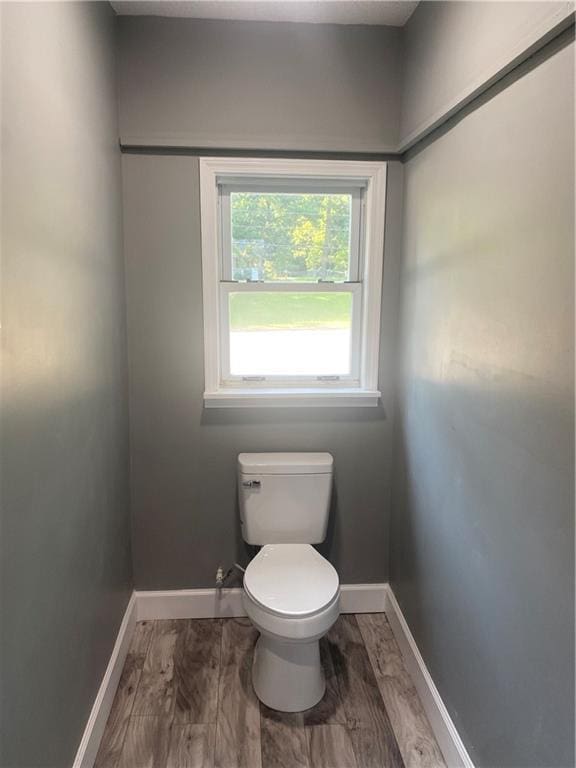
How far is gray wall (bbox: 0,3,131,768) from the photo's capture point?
103 cm

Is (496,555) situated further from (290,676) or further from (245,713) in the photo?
(245,713)

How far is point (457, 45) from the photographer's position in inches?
57.4

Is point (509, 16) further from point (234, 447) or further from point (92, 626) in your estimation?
point (92, 626)

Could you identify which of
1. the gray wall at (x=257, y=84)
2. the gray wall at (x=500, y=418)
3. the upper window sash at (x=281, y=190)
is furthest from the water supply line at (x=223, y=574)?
the gray wall at (x=257, y=84)

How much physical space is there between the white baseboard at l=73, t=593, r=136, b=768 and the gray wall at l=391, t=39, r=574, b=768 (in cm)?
115

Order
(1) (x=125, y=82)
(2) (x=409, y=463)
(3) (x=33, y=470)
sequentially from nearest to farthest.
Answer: (3) (x=33, y=470)
(1) (x=125, y=82)
(2) (x=409, y=463)

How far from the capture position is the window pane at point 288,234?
210 cm

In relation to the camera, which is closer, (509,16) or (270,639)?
(509,16)

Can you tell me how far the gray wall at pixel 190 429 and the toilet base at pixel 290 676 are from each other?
0.54 metres

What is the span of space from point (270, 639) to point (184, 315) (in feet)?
4.31

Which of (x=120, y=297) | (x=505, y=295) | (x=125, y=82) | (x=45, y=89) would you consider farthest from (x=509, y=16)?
(x=120, y=297)

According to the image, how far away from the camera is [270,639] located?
176 centimetres

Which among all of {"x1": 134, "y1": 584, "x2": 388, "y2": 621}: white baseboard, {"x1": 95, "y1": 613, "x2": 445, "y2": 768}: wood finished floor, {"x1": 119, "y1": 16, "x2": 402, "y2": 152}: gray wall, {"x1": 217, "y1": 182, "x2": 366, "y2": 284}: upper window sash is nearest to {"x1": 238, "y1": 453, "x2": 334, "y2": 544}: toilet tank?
{"x1": 134, "y1": 584, "x2": 388, "y2": 621}: white baseboard

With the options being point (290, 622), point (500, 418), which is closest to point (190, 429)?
point (290, 622)
